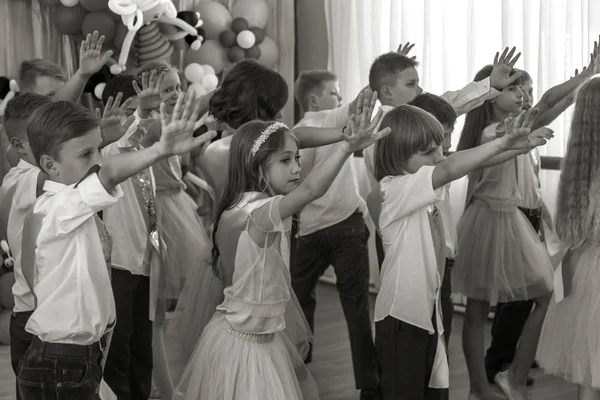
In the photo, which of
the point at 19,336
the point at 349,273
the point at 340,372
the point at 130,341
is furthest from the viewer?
the point at 340,372

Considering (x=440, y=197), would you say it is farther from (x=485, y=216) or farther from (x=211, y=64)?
(x=211, y=64)

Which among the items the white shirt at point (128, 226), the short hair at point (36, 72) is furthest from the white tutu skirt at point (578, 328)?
the short hair at point (36, 72)

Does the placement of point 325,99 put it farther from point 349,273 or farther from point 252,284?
point 252,284

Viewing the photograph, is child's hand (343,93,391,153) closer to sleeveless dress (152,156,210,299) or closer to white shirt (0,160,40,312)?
white shirt (0,160,40,312)

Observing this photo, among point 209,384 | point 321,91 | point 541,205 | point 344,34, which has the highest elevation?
point 344,34

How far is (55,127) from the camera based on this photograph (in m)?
2.05

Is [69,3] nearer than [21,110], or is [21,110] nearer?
[21,110]

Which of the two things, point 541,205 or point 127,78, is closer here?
point 127,78

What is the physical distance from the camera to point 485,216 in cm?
337

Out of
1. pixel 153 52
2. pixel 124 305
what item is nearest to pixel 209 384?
pixel 124 305

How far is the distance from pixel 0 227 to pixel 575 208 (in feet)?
6.72

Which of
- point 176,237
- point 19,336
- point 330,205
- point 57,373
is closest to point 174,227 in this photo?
point 176,237

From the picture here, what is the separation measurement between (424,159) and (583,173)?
544mm

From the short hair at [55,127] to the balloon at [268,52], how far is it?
10.8 feet
